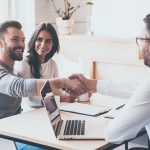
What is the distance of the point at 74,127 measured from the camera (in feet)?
6.76

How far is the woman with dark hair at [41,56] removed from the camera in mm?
2865

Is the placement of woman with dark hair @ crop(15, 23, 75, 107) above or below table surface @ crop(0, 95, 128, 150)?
above

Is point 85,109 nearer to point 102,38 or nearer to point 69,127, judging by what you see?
point 69,127

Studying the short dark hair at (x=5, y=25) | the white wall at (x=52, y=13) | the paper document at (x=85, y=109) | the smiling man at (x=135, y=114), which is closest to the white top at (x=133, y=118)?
the smiling man at (x=135, y=114)


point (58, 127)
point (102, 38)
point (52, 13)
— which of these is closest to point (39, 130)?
point (58, 127)

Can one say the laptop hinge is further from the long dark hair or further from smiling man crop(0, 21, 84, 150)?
the long dark hair

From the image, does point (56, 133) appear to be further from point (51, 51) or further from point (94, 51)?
point (94, 51)

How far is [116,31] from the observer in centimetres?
366

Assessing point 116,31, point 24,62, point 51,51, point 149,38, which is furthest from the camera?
point 116,31

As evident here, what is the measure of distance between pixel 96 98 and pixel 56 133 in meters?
1.04

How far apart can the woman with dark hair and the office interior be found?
0.57 metres

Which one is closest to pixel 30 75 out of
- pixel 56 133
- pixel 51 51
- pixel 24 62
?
pixel 24 62

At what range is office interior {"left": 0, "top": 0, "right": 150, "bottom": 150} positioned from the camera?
136 inches

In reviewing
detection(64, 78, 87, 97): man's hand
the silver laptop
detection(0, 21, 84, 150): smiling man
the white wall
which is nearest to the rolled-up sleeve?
detection(0, 21, 84, 150): smiling man
